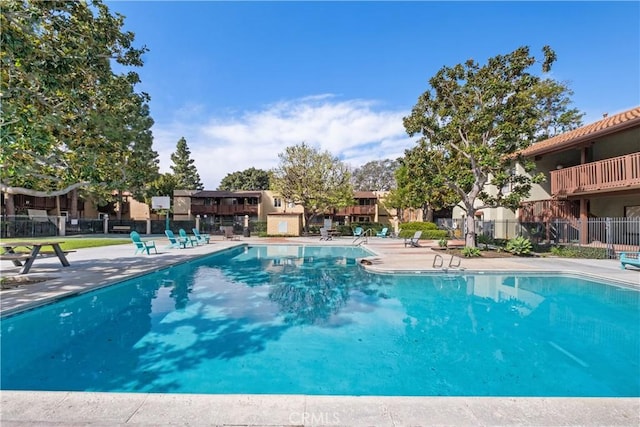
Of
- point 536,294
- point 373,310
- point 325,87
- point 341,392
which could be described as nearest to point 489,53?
point 325,87

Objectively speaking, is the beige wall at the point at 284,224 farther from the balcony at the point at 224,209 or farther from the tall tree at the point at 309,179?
the balcony at the point at 224,209

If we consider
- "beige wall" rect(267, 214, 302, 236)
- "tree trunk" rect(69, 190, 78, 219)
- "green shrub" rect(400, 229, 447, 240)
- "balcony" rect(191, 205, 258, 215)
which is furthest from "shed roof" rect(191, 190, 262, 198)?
"green shrub" rect(400, 229, 447, 240)

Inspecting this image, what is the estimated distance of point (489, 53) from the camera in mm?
17422

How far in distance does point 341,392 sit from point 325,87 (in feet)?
65.6

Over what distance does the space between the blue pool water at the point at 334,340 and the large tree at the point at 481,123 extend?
8205 millimetres

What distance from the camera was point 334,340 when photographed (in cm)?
604

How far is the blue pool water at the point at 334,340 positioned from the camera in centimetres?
450

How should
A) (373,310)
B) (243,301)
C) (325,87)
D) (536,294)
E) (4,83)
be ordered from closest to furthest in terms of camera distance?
(4,83) < (373,310) < (243,301) < (536,294) < (325,87)

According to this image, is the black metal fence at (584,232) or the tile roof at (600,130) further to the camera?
the black metal fence at (584,232)

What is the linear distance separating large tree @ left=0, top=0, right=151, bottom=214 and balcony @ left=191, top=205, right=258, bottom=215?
33.1 metres

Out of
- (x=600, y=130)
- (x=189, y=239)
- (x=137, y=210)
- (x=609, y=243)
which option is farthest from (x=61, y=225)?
(x=609, y=243)

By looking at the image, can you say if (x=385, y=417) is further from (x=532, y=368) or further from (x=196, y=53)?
(x=196, y=53)

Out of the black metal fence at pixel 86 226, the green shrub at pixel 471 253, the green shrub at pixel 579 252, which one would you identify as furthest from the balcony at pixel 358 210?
the green shrub at pixel 471 253

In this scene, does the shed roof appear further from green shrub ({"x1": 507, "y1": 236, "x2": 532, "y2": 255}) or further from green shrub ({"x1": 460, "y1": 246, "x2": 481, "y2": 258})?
green shrub ({"x1": 507, "y1": 236, "x2": 532, "y2": 255})
